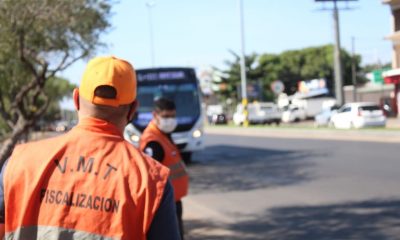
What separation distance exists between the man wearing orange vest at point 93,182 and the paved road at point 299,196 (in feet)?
20.5

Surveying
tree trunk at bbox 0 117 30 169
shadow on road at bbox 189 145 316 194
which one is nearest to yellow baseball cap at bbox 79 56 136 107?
tree trunk at bbox 0 117 30 169

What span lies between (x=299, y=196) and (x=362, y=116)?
23214 millimetres

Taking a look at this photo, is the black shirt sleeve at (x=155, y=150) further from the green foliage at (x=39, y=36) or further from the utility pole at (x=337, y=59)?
the utility pole at (x=337, y=59)

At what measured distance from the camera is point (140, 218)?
A: 6.70ft

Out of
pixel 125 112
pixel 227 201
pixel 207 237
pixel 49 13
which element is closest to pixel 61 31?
pixel 49 13

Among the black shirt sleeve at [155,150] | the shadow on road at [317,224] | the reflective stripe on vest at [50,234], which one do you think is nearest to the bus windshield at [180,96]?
the shadow on road at [317,224]

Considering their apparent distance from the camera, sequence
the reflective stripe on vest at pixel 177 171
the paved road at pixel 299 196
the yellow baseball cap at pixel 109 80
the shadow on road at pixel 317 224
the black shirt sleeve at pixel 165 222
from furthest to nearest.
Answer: the paved road at pixel 299 196 < the shadow on road at pixel 317 224 < the reflective stripe on vest at pixel 177 171 < the yellow baseball cap at pixel 109 80 < the black shirt sleeve at pixel 165 222

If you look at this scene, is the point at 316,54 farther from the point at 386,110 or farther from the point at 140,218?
the point at 140,218

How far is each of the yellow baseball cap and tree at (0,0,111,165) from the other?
6.96 meters

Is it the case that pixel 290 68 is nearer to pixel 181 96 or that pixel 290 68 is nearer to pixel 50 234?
pixel 181 96

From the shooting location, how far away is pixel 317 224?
8984 mm

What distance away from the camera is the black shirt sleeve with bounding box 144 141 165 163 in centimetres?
535

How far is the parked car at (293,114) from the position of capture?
196 feet

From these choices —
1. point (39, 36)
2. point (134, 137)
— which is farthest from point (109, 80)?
point (134, 137)
